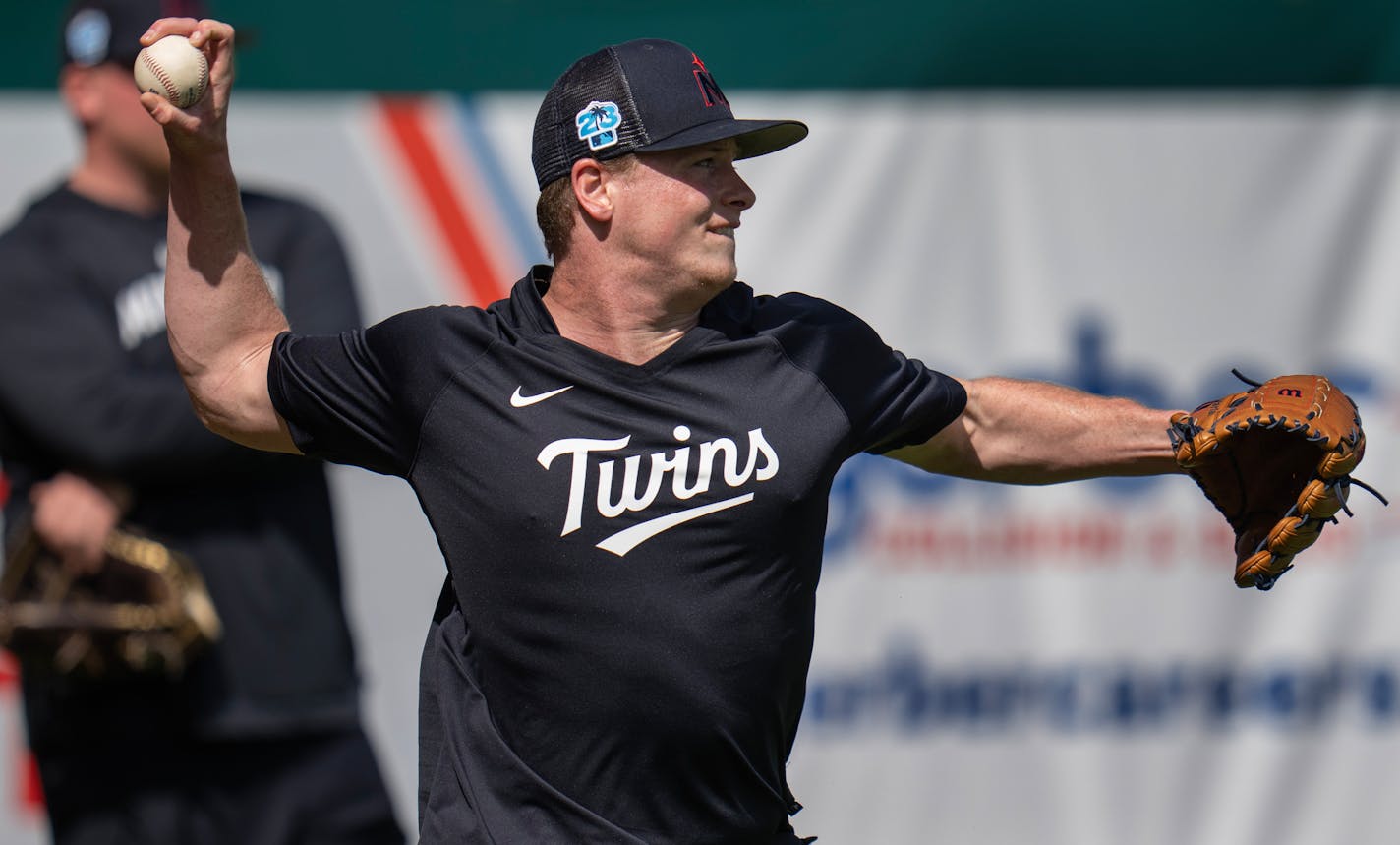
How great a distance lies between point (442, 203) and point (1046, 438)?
237 cm

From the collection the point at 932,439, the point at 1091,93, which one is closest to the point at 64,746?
the point at 932,439

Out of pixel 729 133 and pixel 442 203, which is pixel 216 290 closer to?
pixel 729 133

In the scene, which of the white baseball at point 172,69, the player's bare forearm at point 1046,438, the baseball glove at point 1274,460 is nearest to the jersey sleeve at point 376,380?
the white baseball at point 172,69

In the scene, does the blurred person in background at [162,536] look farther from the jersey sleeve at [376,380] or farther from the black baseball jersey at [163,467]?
the jersey sleeve at [376,380]

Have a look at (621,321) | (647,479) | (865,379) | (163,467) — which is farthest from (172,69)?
(163,467)

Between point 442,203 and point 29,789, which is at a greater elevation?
point 442,203

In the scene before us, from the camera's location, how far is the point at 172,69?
2510 millimetres

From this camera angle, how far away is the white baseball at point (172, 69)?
251 centimetres

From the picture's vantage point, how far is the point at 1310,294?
A: 471 cm

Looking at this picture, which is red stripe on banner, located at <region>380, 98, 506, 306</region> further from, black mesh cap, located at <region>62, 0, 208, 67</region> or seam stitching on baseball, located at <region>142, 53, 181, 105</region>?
seam stitching on baseball, located at <region>142, 53, 181, 105</region>

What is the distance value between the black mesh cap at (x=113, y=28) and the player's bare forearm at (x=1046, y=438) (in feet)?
6.76

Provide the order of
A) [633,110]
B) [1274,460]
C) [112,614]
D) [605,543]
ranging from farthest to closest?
[112,614], [1274,460], [633,110], [605,543]

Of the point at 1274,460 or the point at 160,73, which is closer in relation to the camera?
the point at 160,73

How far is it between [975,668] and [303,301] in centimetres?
202
